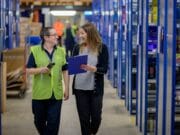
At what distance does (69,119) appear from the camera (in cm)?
905

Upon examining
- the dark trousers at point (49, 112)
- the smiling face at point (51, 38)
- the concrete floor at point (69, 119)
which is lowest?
the concrete floor at point (69, 119)

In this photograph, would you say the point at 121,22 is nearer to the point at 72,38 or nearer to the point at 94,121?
the point at 94,121

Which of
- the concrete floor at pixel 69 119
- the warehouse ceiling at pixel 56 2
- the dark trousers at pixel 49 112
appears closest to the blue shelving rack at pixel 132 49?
the concrete floor at pixel 69 119

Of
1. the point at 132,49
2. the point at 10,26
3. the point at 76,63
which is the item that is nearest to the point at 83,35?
the point at 76,63

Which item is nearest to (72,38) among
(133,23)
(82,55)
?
(133,23)

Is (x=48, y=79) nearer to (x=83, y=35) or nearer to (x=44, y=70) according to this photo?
(x=44, y=70)

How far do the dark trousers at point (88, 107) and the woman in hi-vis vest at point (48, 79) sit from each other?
395 mm

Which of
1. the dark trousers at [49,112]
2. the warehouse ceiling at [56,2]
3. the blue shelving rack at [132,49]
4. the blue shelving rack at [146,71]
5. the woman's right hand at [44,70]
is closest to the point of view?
the woman's right hand at [44,70]

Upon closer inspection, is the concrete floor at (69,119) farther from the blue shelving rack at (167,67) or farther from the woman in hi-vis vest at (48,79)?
the blue shelving rack at (167,67)

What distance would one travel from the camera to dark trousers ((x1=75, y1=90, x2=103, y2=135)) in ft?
20.6

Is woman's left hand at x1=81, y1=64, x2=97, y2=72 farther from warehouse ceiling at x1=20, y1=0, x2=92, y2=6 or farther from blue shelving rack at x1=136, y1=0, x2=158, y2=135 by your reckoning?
warehouse ceiling at x1=20, y1=0, x2=92, y2=6

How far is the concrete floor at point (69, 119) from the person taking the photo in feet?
26.2

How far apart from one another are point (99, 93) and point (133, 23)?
3.21 metres

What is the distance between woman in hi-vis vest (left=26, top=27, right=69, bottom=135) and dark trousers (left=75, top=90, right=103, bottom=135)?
0.39m
